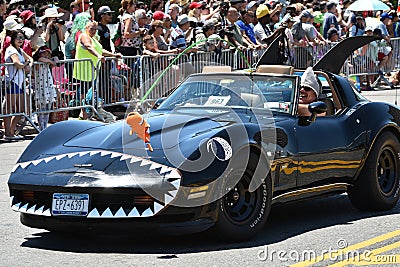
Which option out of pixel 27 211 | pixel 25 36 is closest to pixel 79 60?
pixel 25 36

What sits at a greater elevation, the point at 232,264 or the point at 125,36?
the point at 125,36

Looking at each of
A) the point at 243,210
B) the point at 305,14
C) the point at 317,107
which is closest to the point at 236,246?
the point at 243,210

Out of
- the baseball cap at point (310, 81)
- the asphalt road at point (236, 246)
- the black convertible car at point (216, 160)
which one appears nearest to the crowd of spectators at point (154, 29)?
the baseball cap at point (310, 81)

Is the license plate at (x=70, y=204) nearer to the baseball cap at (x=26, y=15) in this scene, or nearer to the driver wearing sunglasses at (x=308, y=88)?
the driver wearing sunglasses at (x=308, y=88)

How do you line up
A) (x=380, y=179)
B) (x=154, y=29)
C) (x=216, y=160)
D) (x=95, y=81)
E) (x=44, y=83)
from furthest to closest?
(x=154, y=29)
(x=95, y=81)
(x=44, y=83)
(x=380, y=179)
(x=216, y=160)

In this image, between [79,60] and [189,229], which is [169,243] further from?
[79,60]

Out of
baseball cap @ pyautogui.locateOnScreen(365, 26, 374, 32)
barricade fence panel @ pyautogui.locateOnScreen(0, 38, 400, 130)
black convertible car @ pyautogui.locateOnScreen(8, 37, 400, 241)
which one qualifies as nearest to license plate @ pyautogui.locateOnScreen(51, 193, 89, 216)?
black convertible car @ pyautogui.locateOnScreen(8, 37, 400, 241)

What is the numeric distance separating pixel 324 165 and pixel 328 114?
2.36ft

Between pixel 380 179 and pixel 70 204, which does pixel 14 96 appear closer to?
pixel 380 179

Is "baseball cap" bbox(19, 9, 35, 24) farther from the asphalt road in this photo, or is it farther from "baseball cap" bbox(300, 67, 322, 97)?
"baseball cap" bbox(300, 67, 322, 97)

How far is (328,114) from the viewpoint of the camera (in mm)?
9008

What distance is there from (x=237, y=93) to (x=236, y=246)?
5.80ft

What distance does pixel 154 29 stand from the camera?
1786 centimetres

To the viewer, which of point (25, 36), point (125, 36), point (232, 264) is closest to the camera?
point (232, 264)
